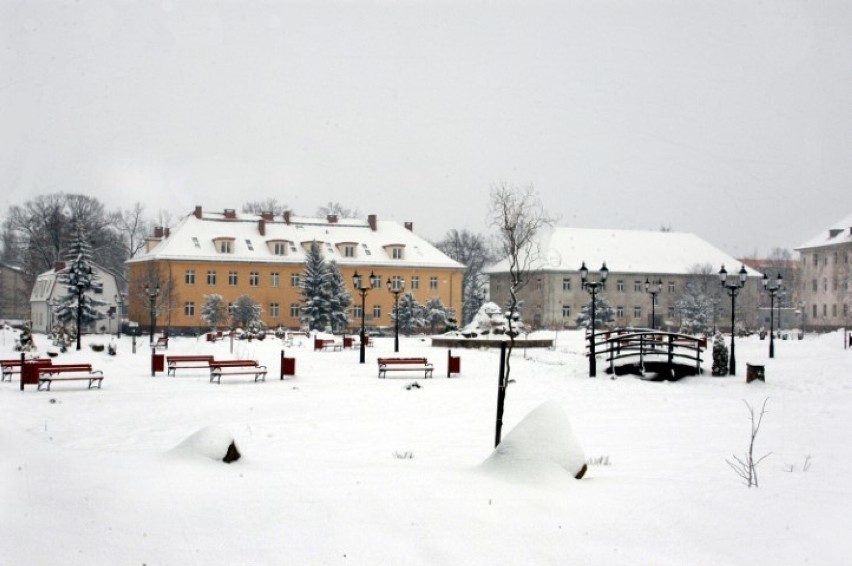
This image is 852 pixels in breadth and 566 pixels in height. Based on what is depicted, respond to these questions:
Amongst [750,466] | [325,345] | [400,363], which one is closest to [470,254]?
[325,345]

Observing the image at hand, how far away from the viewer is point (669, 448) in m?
12.9

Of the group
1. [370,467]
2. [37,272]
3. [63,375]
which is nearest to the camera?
[370,467]

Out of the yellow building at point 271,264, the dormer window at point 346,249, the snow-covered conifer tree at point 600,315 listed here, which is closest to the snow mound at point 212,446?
the yellow building at point 271,264

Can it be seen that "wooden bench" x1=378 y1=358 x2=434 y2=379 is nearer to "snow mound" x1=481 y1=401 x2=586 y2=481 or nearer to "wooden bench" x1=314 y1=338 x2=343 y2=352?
"wooden bench" x1=314 y1=338 x2=343 y2=352

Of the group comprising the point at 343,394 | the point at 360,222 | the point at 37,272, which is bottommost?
the point at 343,394

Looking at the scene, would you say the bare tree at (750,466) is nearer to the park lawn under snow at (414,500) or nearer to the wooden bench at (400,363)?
the park lawn under snow at (414,500)

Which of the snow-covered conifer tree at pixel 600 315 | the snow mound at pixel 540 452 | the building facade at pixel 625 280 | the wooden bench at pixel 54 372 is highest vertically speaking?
the building facade at pixel 625 280

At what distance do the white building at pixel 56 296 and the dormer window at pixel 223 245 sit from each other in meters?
8.54

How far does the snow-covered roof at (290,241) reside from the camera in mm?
64438

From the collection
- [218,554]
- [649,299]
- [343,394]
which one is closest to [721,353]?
[343,394]

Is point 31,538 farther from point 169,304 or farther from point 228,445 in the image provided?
point 169,304

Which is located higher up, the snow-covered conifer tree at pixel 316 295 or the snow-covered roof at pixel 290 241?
the snow-covered roof at pixel 290 241

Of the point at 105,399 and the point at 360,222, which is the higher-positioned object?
the point at 360,222

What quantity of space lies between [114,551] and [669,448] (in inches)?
375
